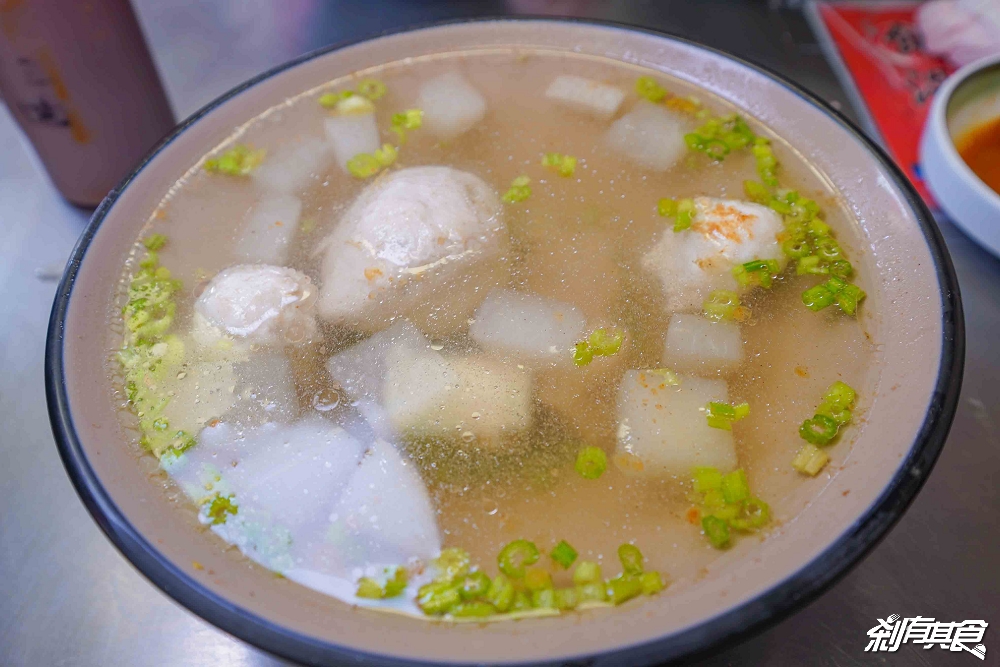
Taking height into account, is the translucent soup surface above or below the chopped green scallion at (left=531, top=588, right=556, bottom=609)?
above

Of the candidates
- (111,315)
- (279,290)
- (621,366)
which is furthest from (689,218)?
(111,315)

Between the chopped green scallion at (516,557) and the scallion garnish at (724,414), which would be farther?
the scallion garnish at (724,414)

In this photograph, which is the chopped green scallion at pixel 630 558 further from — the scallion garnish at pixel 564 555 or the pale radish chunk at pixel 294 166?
the pale radish chunk at pixel 294 166

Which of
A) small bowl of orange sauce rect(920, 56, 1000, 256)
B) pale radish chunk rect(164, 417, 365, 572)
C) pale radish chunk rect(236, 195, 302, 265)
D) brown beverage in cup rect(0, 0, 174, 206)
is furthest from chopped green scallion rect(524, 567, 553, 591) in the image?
brown beverage in cup rect(0, 0, 174, 206)

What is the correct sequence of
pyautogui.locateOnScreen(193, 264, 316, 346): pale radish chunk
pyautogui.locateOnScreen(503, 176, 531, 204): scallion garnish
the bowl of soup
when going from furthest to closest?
pyautogui.locateOnScreen(503, 176, 531, 204): scallion garnish
pyautogui.locateOnScreen(193, 264, 316, 346): pale radish chunk
the bowl of soup

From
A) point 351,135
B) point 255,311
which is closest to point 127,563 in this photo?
point 255,311

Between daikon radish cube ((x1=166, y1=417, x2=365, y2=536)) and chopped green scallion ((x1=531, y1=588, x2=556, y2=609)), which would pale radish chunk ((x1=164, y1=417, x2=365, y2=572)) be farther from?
chopped green scallion ((x1=531, y1=588, x2=556, y2=609))

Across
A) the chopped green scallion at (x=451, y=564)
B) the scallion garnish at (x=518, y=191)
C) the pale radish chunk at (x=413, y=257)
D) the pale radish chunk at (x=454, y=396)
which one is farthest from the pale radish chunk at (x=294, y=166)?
the chopped green scallion at (x=451, y=564)
